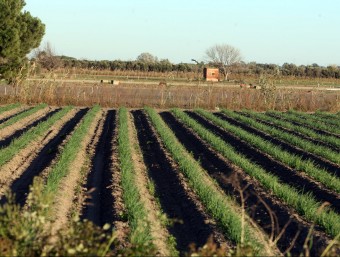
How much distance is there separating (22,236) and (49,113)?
71.6ft

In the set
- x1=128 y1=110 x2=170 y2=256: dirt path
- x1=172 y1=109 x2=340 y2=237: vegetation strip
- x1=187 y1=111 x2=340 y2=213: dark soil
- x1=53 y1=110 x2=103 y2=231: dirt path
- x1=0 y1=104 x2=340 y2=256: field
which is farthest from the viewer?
x1=187 y1=111 x2=340 y2=213: dark soil

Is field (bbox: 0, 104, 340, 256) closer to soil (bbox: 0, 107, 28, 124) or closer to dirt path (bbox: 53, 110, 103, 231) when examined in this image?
dirt path (bbox: 53, 110, 103, 231)

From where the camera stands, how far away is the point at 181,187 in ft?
35.7

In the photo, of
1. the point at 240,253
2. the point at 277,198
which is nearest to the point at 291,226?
the point at 277,198

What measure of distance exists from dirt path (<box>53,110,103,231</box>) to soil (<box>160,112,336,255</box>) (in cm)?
251

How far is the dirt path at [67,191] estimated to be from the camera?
8.50m

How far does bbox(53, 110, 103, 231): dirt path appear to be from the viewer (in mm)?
8502

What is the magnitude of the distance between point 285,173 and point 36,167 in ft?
18.3

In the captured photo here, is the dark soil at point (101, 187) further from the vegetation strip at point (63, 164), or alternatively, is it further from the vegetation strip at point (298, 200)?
the vegetation strip at point (298, 200)

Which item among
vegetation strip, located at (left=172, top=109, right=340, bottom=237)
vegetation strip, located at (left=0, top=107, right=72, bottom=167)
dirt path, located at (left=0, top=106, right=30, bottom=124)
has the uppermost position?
vegetation strip, located at (left=172, top=109, right=340, bottom=237)

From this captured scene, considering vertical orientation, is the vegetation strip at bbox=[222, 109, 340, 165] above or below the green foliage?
below

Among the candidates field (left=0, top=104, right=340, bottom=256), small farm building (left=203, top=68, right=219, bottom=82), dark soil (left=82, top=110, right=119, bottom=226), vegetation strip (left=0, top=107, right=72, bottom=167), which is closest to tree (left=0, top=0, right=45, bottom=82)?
field (left=0, top=104, right=340, bottom=256)

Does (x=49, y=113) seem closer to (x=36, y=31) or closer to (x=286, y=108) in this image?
(x=36, y=31)

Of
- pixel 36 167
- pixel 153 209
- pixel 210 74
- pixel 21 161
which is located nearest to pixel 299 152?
pixel 36 167
